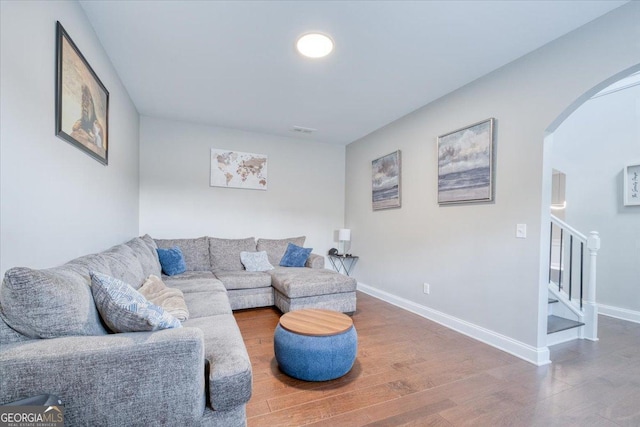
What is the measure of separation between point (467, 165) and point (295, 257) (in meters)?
2.58

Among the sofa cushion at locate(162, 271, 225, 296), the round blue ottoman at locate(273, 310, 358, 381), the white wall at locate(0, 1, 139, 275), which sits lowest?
the round blue ottoman at locate(273, 310, 358, 381)

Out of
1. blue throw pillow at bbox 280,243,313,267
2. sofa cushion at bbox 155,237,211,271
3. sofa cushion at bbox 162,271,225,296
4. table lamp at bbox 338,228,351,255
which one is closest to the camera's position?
sofa cushion at bbox 162,271,225,296

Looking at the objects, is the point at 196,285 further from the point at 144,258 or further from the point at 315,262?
the point at 315,262

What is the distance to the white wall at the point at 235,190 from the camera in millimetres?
4051

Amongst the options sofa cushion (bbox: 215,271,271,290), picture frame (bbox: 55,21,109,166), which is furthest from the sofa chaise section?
sofa cushion (bbox: 215,271,271,290)

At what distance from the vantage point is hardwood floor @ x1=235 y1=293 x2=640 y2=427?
161 centimetres

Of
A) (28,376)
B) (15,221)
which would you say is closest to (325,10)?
(15,221)

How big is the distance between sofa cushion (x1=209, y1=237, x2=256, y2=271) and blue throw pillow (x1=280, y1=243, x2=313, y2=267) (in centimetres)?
56

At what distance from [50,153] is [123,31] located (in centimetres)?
126

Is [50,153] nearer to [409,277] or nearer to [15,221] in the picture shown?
[15,221]

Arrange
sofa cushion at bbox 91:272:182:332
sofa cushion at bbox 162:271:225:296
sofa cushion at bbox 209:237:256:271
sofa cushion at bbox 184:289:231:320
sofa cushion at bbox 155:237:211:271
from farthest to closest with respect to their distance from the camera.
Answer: sofa cushion at bbox 209:237:256:271 < sofa cushion at bbox 155:237:211:271 < sofa cushion at bbox 162:271:225:296 < sofa cushion at bbox 184:289:231:320 < sofa cushion at bbox 91:272:182:332

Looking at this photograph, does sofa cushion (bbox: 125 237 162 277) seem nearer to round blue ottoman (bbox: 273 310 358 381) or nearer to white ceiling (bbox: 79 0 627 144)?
round blue ottoman (bbox: 273 310 358 381)

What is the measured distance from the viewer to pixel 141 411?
3.48ft

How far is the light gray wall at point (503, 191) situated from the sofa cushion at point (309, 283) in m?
0.94
